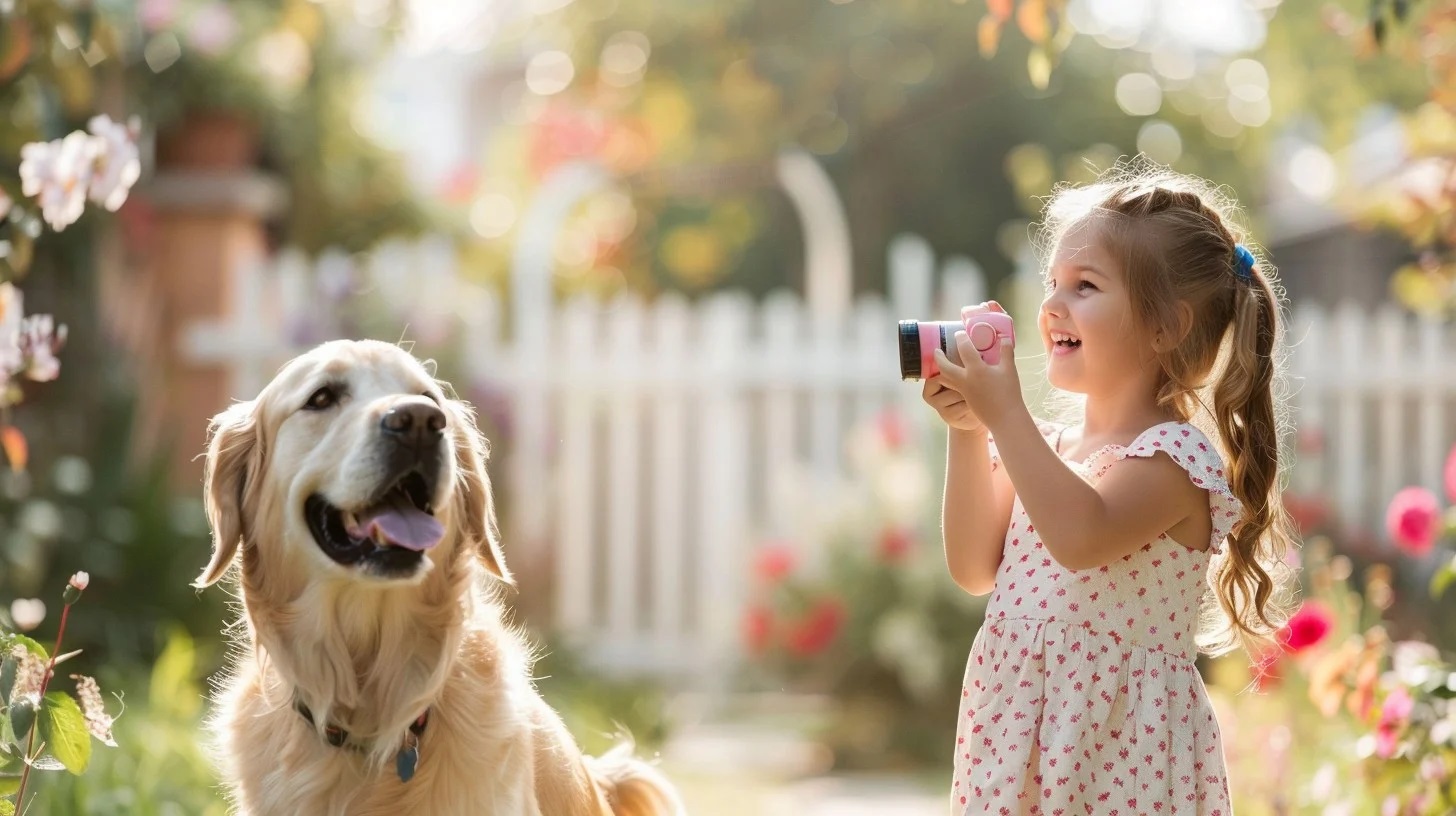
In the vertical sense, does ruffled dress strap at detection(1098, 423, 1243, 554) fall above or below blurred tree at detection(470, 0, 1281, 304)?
below

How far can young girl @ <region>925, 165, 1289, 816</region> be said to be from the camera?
246 centimetres

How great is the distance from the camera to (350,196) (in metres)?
8.71

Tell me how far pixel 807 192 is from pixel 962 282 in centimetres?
191

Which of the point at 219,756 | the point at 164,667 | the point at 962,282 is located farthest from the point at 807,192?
the point at 219,756

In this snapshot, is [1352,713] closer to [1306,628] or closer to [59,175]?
[1306,628]

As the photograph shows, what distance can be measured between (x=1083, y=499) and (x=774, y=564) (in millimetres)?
4507

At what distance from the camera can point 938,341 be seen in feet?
8.10

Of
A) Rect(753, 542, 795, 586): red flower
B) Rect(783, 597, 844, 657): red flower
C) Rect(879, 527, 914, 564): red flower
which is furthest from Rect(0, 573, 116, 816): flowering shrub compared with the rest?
Rect(753, 542, 795, 586): red flower

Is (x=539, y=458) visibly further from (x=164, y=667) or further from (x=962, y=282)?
(x=164, y=667)

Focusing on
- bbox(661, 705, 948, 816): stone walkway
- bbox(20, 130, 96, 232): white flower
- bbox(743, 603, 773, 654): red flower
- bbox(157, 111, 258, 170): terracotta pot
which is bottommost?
bbox(661, 705, 948, 816): stone walkway

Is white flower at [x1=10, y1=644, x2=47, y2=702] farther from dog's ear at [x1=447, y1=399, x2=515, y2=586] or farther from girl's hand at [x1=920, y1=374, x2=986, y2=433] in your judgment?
girl's hand at [x1=920, y1=374, x2=986, y2=433]

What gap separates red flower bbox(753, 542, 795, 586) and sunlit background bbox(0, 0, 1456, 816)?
0.01m

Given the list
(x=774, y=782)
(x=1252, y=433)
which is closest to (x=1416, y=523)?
(x=1252, y=433)

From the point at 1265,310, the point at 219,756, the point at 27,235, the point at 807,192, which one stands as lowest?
the point at 219,756
